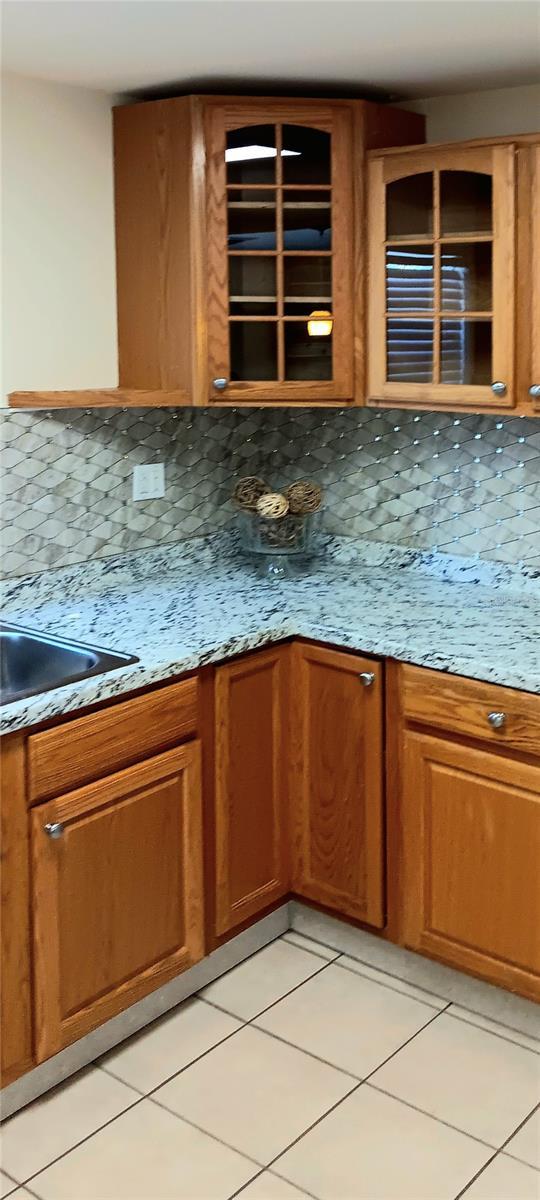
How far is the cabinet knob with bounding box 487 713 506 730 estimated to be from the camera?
2271 mm

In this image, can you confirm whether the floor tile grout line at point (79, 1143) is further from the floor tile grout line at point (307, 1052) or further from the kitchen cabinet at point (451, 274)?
the kitchen cabinet at point (451, 274)

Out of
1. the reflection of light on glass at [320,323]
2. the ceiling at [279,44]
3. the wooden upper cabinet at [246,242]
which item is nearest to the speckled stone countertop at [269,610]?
the wooden upper cabinet at [246,242]

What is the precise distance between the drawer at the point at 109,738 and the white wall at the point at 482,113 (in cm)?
148

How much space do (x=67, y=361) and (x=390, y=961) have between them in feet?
5.25

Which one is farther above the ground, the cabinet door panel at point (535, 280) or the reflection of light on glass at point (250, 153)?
the reflection of light on glass at point (250, 153)

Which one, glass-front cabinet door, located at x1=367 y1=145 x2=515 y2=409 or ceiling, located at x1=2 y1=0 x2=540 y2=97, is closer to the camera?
ceiling, located at x1=2 y1=0 x2=540 y2=97

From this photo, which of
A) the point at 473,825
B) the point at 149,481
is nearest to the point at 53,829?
the point at 473,825

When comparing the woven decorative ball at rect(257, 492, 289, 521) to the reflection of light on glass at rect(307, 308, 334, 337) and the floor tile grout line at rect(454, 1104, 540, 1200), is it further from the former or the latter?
the floor tile grout line at rect(454, 1104, 540, 1200)

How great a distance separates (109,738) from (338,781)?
24.6 inches

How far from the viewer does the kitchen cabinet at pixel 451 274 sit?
2434 millimetres

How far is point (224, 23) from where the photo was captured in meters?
2.12

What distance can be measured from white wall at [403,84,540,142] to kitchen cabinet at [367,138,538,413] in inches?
10.8

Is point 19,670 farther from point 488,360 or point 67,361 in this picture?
point 488,360

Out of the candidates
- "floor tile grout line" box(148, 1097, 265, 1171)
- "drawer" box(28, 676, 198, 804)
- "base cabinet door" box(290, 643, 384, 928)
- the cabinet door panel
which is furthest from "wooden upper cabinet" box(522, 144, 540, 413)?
"floor tile grout line" box(148, 1097, 265, 1171)
